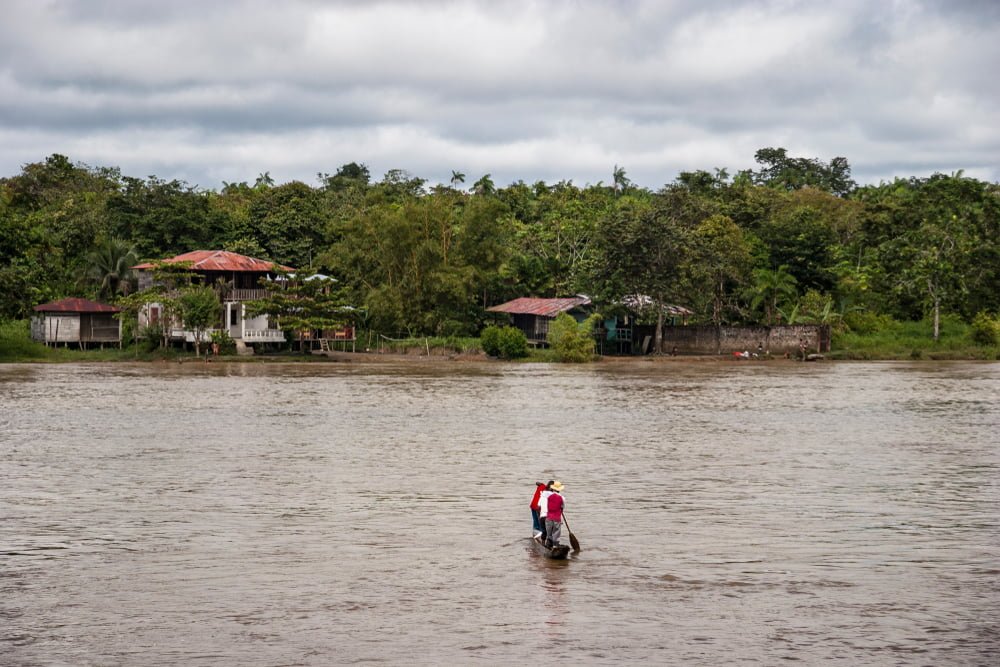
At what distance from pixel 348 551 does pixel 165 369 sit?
43.4 m

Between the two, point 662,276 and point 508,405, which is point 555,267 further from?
point 508,405

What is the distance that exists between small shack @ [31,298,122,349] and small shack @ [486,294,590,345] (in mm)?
23091

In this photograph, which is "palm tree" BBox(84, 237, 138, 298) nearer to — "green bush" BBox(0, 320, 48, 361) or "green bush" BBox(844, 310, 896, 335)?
"green bush" BBox(0, 320, 48, 361)

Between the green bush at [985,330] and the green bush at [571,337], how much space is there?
23065 millimetres

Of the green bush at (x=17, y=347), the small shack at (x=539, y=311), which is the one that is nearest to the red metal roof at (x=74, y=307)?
the green bush at (x=17, y=347)

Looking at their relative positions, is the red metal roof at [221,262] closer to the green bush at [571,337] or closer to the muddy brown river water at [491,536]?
the green bush at [571,337]

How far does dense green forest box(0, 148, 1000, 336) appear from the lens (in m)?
62.9

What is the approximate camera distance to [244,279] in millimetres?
63688

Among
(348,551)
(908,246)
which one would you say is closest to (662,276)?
(908,246)

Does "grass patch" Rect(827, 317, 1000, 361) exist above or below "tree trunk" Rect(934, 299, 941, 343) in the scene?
below

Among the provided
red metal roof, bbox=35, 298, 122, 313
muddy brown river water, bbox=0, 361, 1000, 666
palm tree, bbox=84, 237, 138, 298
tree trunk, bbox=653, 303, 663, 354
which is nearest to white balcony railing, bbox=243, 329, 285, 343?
red metal roof, bbox=35, 298, 122, 313

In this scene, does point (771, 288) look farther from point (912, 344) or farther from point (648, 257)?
point (648, 257)

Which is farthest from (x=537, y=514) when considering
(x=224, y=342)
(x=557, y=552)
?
(x=224, y=342)

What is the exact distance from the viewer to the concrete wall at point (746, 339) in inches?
2559
